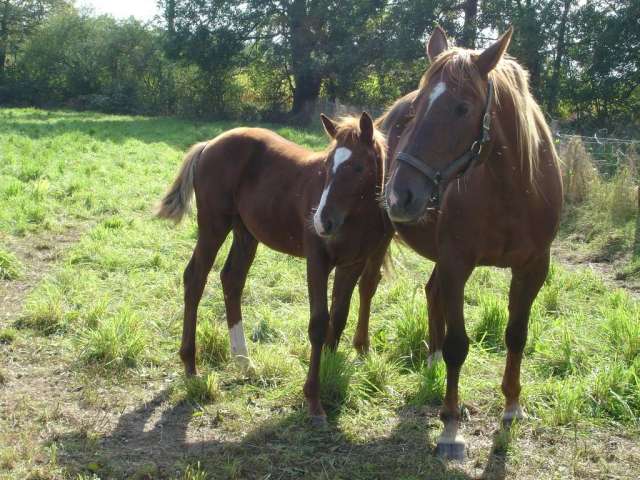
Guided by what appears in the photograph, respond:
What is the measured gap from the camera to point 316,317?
12.0 feet

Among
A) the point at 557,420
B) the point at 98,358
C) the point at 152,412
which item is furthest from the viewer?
the point at 98,358

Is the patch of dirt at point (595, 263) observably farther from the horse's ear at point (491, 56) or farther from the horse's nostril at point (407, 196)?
the horse's nostril at point (407, 196)

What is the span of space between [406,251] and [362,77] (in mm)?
21018

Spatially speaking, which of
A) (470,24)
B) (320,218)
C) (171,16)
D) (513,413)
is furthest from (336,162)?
(171,16)

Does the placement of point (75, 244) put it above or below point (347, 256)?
below

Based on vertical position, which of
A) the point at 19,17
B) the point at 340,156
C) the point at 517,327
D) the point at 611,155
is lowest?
the point at 517,327

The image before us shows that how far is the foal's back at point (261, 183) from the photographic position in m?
4.07

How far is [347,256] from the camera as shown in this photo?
3.67m

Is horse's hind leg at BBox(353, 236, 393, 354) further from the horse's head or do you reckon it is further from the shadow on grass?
the horse's head

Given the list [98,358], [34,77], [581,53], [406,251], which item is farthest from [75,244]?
[34,77]

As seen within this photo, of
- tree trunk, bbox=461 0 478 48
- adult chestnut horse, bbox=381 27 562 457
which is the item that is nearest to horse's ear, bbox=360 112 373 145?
adult chestnut horse, bbox=381 27 562 457

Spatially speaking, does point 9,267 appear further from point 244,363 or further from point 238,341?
point 244,363

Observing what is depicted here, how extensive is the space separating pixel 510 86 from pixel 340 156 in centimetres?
98

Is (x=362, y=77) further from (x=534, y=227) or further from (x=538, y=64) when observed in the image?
(x=534, y=227)
